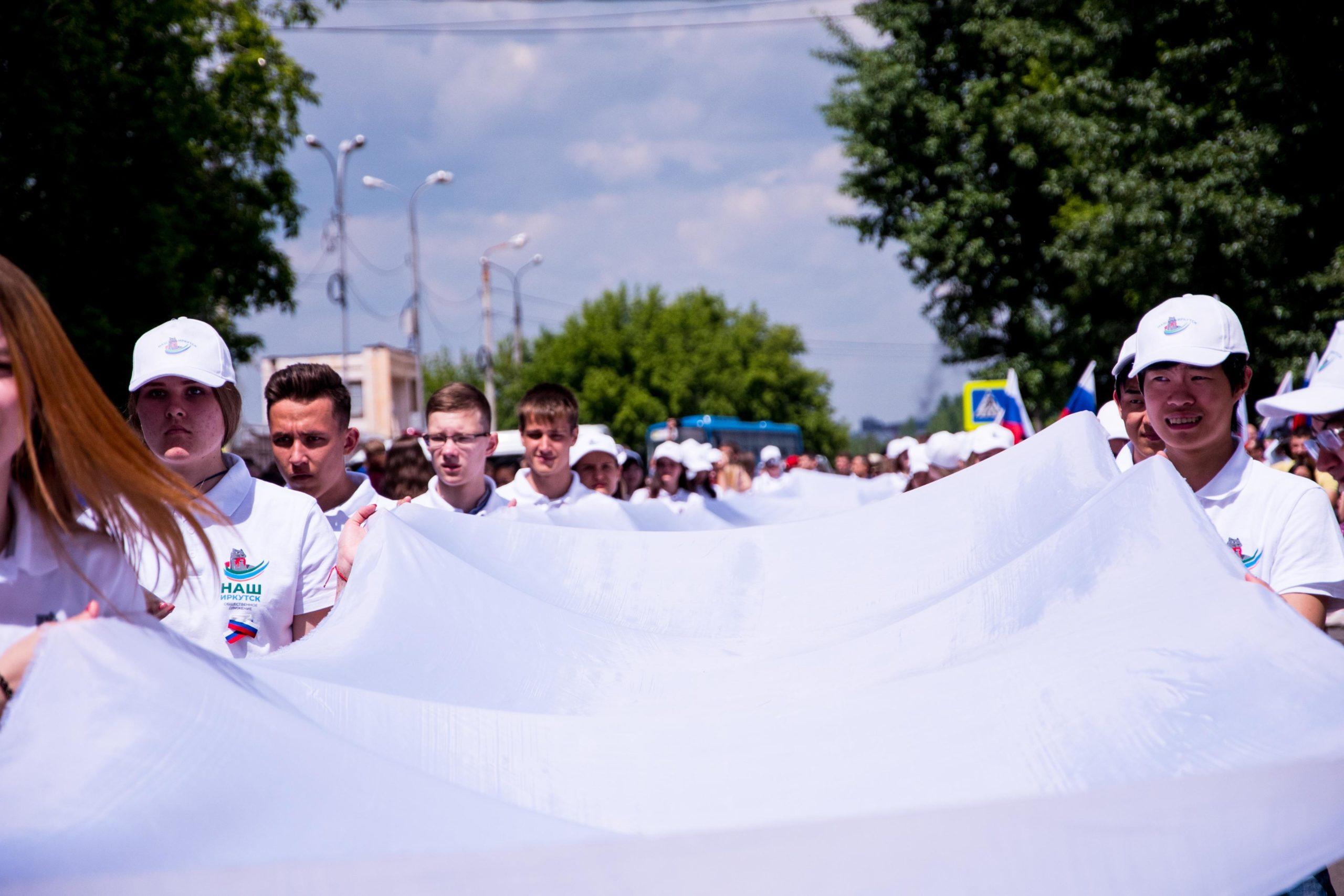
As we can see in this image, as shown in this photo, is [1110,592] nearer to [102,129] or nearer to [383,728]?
[383,728]

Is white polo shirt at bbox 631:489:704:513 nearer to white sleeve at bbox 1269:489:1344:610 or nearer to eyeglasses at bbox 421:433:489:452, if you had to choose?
eyeglasses at bbox 421:433:489:452

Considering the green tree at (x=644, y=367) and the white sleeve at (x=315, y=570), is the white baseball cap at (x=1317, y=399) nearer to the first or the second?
the white sleeve at (x=315, y=570)

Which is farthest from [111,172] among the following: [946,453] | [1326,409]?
[1326,409]

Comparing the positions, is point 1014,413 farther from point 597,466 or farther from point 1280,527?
point 1280,527

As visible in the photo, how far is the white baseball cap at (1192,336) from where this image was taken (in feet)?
11.1

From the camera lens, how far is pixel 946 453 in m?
9.52

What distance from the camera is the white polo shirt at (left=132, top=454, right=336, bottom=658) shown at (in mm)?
3262

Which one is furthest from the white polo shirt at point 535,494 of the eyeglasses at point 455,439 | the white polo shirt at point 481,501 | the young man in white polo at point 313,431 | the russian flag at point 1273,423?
the russian flag at point 1273,423

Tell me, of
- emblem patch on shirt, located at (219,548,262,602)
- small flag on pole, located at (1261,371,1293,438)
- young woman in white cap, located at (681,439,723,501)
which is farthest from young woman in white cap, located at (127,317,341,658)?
small flag on pole, located at (1261,371,1293,438)

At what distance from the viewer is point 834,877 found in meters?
1.90

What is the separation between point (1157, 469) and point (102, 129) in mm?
15103

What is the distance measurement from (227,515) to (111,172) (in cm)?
1387

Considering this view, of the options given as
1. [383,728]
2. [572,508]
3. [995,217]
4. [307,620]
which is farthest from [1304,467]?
[995,217]

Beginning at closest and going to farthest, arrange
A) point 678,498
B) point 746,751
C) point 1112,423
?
1. point 746,751
2. point 1112,423
3. point 678,498
